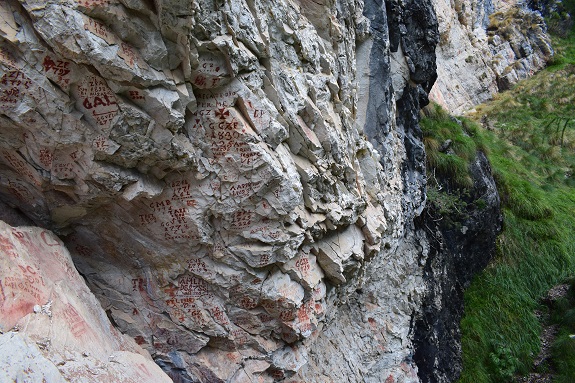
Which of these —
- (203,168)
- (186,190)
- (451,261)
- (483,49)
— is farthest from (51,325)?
(483,49)

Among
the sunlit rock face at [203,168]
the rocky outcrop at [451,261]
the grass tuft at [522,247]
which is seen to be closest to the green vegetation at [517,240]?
the grass tuft at [522,247]

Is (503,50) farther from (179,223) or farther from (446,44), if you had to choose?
(179,223)

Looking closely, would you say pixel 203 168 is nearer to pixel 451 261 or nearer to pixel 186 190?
pixel 186 190

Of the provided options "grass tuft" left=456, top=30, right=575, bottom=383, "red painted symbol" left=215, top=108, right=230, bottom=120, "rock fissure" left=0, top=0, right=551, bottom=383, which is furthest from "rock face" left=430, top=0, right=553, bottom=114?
"red painted symbol" left=215, top=108, right=230, bottom=120

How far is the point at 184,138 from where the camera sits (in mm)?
3699

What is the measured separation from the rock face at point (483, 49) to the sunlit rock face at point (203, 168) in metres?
9.95

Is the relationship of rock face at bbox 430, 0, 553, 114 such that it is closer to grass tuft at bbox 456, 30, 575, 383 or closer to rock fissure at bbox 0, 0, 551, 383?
grass tuft at bbox 456, 30, 575, 383

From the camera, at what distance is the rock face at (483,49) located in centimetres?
1548

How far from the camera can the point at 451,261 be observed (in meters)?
8.80

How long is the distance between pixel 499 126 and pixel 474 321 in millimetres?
9197

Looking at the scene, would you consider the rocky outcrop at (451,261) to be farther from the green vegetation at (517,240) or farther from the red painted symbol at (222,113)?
the red painted symbol at (222,113)

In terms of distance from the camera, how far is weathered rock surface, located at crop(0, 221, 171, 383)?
2674 millimetres

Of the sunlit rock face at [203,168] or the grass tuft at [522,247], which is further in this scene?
the grass tuft at [522,247]

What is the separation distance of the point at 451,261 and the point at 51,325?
7460mm
